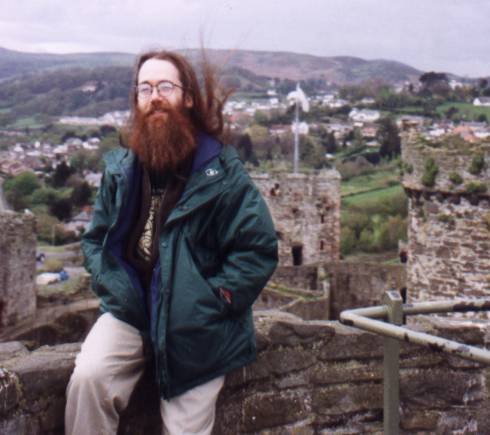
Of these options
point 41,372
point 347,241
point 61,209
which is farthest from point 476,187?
point 61,209

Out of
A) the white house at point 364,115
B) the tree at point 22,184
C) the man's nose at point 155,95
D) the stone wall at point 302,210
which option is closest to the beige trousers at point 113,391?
the man's nose at point 155,95

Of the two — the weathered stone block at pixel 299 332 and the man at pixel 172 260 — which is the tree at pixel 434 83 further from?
the man at pixel 172 260

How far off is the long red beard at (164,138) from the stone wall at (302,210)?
61.3ft

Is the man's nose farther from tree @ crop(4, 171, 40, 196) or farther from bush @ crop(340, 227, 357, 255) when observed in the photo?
tree @ crop(4, 171, 40, 196)

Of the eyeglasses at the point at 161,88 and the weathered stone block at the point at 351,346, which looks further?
the weathered stone block at the point at 351,346

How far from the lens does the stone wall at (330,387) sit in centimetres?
402

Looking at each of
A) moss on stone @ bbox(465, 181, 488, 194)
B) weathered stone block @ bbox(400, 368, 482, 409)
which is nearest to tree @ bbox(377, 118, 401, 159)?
moss on stone @ bbox(465, 181, 488, 194)

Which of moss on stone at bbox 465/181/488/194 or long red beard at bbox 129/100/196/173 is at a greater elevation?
long red beard at bbox 129/100/196/173

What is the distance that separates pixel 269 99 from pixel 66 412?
8688 centimetres

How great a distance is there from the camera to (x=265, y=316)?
4.34m

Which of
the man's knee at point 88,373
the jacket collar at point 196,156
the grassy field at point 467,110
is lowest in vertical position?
the grassy field at point 467,110

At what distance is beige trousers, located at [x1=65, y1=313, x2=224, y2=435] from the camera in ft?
11.0

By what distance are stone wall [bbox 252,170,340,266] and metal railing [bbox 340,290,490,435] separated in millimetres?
18957

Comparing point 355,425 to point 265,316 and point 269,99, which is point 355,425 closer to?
point 265,316
